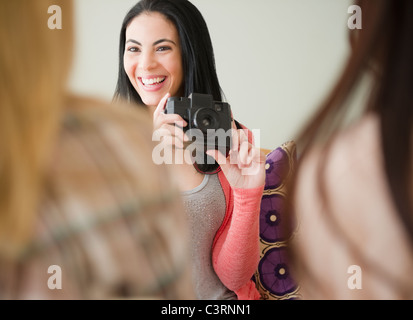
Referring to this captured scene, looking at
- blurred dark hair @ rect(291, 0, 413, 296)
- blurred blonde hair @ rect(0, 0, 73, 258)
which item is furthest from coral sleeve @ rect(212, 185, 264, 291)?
blurred blonde hair @ rect(0, 0, 73, 258)

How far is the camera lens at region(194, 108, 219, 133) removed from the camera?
0.83 m

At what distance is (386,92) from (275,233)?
0.69 meters

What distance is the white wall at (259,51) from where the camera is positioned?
108 cm

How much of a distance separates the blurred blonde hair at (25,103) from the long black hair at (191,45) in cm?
66

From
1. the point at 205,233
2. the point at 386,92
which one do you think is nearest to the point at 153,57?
the point at 205,233

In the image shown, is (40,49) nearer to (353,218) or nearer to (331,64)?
(353,218)

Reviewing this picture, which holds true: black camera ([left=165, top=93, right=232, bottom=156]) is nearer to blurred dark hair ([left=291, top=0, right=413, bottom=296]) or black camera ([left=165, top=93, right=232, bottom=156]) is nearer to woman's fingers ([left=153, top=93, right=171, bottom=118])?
woman's fingers ([left=153, top=93, right=171, bottom=118])

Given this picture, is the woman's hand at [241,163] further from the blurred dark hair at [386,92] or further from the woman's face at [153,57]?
the blurred dark hair at [386,92]

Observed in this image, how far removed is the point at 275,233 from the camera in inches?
39.8

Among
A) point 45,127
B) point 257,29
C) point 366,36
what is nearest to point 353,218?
point 366,36

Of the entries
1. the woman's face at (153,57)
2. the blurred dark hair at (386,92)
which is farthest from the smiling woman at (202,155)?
the blurred dark hair at (386,92)

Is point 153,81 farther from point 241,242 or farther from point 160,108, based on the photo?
point 241,242

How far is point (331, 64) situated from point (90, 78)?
73 cm
